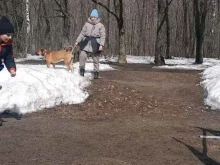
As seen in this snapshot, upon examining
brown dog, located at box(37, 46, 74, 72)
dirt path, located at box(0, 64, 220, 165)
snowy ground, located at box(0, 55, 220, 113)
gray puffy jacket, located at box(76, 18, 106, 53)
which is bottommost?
A: dirt path, located at box(0, 64, 220, 165)

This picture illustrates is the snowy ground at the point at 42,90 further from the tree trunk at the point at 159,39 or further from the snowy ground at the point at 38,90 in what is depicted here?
the tree trunk at the point at 159,39

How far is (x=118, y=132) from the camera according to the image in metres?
6.85

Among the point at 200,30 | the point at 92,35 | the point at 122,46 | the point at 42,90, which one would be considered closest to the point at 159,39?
the point at 122,46

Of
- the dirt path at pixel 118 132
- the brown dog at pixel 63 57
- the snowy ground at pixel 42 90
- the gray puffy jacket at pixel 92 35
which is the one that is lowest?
the dirt path at pixel 118 132

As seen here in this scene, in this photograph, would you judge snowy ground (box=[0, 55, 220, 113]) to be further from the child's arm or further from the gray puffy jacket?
the child's arm

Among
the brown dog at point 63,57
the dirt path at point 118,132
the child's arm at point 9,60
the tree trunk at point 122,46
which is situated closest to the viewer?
the dirt path at point 118,132

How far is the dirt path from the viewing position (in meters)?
5.40

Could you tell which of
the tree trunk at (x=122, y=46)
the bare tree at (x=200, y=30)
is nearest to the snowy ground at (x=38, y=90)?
the tree trunk at (x=122, y=46)

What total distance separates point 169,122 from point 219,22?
3641 centimetres

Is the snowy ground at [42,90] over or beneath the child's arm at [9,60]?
beneath

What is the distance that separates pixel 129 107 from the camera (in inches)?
364

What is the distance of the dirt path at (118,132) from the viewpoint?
540 cm

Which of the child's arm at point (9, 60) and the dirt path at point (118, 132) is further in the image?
the child's arm at point (9, 60)

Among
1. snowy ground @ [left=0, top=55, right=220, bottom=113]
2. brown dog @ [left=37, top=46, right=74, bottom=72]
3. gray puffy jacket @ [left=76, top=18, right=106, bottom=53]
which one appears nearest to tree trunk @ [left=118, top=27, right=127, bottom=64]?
brown dog @ [left=37, top=46, right=74, bottom=72]
